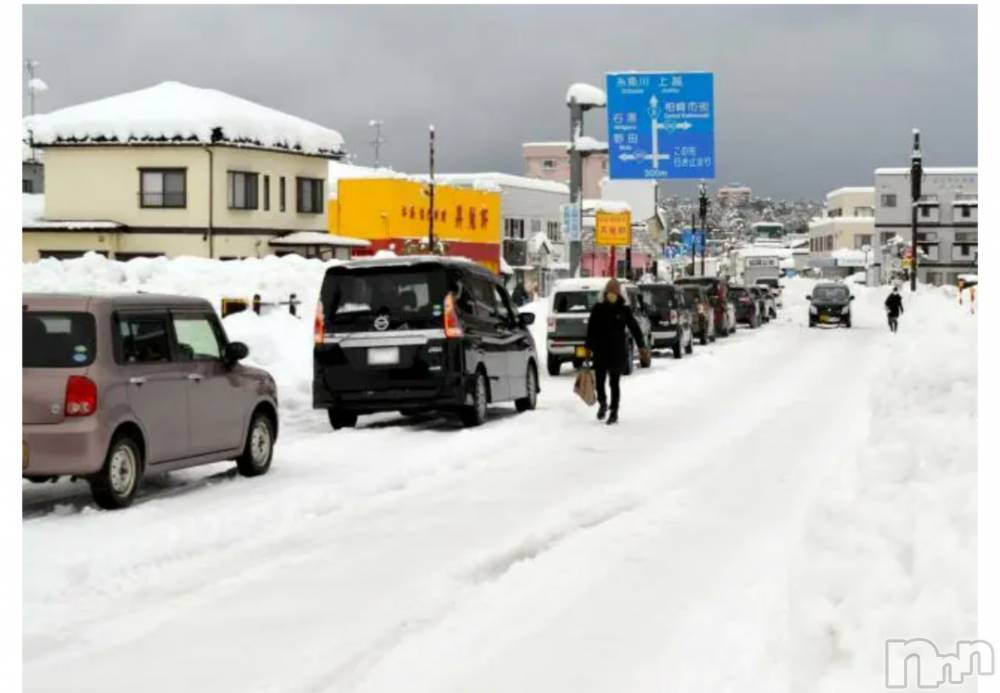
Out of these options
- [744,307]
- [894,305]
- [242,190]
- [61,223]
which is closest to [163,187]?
[242,190]

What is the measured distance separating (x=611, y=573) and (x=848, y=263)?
527 ft

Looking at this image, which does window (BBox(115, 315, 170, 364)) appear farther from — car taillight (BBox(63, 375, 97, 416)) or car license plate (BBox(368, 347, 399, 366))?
car license plate (BBox(368, 347, 399, 366))

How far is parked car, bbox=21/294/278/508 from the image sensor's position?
10.3 meters

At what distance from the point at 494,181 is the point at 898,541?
82011 mm

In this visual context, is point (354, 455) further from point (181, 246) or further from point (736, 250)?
point (736, 250)

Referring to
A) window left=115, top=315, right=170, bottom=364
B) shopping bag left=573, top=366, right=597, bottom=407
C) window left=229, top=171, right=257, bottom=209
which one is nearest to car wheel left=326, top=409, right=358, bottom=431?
shopping bag left=573, top=366, right=597, bottom=407

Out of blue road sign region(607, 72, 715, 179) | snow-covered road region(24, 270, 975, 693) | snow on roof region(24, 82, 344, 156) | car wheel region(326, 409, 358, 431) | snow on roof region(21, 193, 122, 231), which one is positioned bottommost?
snow-covered road region(24, 270, 975, 693)

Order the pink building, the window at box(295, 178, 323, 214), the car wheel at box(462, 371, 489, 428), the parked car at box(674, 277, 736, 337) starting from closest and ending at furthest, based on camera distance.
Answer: the car wheel at box(462, 371, 489, 428)
the parked car at box(674, 277, 736, 337)
the window at box(295, 178, 323, 214)
the pink building

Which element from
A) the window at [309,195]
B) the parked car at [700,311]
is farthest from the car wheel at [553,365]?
the window at [309,195]

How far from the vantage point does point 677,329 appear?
34.6m

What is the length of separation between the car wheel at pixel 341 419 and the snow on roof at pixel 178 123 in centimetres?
3290

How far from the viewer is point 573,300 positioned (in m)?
29.4

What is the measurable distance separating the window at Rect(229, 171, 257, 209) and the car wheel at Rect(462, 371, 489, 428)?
34.0 m
